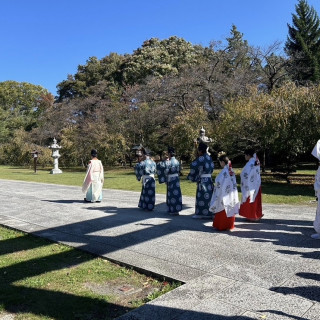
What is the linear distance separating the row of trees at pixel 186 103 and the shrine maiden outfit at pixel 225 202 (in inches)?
308

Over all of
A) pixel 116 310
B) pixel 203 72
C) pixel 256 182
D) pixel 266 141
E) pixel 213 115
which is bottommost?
pixel 116 310

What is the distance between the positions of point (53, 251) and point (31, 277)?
108cm

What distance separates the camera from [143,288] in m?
4.02

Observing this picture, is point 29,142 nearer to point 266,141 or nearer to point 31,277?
point 266,141

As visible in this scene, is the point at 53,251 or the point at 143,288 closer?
the point at 143,288

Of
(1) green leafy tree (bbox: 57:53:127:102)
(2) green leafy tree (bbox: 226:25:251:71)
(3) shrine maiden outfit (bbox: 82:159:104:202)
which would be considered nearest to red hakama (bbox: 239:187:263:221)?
(3) shrine maiden outfit (bbox: 82:159:104:202)

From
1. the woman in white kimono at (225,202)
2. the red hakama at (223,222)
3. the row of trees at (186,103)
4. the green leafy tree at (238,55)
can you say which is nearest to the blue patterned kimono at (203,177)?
the woman in white kimono at (225,202)

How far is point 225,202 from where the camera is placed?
608cm

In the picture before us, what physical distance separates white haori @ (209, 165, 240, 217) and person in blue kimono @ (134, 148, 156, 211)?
99.0 inches

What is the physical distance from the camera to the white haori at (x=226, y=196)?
609 cm

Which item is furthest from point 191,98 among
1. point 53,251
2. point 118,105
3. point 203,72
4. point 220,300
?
point 220,300

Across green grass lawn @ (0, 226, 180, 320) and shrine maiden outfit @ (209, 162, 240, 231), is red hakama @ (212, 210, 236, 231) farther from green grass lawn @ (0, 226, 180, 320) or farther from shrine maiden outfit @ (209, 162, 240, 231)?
green grass lawn @ (0, 226, 180, 320)

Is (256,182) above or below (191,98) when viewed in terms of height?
below

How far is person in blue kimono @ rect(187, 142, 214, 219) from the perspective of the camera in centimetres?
716
